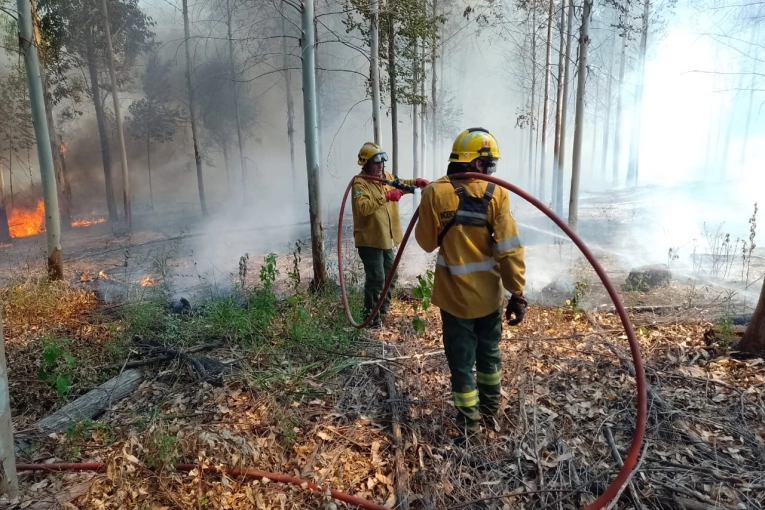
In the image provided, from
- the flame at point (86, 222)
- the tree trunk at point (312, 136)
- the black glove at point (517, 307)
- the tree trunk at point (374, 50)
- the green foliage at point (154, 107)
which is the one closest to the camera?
the black glove at point (517, 307)

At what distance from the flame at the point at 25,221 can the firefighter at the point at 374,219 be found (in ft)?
67.8

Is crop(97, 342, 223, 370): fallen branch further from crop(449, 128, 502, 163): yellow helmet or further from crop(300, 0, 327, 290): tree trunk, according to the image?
crop(449, 128, 502, 163): yellow helmet

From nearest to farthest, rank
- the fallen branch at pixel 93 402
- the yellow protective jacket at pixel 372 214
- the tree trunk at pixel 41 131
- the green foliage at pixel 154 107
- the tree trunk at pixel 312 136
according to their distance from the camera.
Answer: the fallen branch at pixel 93 402, the yellow protective jacket at pixel 372 214, the tree trunk at pixel 312 136, the tree trunk at pixel 41 131, the green foliage at pixel 154 107

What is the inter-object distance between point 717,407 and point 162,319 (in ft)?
18.9

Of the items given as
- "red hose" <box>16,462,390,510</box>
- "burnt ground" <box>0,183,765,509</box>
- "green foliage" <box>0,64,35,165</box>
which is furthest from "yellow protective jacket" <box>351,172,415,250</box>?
"green foliage" <box>0,64,35,165</box>

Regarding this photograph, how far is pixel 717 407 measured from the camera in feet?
10.4

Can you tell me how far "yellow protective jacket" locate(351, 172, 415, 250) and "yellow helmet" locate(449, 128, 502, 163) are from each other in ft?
6.79

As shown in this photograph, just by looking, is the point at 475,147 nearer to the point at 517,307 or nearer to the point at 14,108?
the point at 517,307

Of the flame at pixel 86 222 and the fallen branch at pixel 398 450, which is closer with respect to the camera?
the fallen branch at pixel 398 450

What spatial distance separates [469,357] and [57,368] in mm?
4104

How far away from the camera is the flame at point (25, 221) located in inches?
763

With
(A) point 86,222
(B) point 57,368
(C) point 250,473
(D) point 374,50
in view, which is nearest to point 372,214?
(C) point 250,473

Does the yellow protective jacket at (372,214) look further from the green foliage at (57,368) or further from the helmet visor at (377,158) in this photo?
the green foliage at (57,368)

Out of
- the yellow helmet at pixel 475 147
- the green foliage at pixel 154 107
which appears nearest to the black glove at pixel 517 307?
the yellow helmet at pixel 475 147
